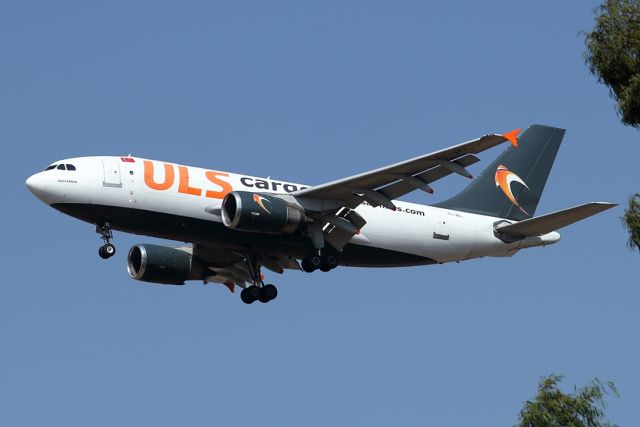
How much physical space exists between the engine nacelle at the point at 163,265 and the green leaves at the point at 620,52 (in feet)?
67.4

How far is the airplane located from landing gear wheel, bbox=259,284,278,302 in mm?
36

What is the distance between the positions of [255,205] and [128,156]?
4.60 metres

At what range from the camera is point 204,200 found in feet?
137

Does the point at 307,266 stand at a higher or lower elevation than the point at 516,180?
lower

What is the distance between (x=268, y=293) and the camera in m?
46.2

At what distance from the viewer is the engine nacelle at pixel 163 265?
47312 mm

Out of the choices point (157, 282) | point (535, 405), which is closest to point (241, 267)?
point (157, 282)

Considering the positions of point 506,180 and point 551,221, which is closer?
point 551,221

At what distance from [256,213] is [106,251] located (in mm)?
5106

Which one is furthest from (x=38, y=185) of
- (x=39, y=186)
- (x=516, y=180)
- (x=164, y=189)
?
(x=516, y=180)

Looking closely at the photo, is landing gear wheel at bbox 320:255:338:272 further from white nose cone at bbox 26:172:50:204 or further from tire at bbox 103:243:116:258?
white nose cone at bbox 26:172:50:204

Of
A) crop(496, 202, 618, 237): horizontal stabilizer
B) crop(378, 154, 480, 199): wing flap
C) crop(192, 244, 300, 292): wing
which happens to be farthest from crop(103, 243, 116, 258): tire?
crop(496, 202, 618, 237): horizontal stabilizer

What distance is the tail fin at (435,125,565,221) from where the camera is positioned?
48219mm

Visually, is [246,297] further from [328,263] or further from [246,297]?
[328,263]
